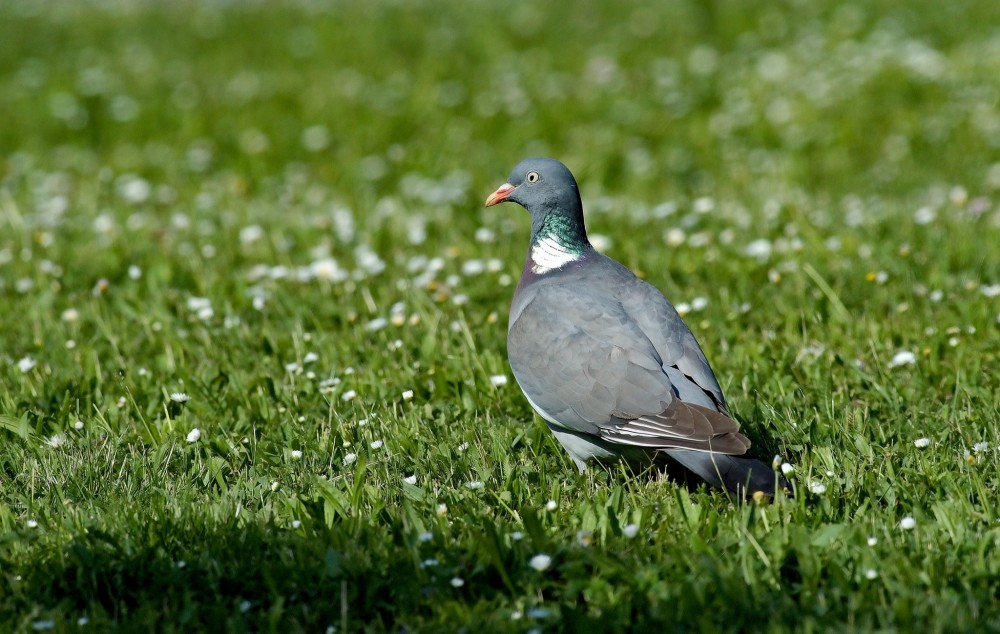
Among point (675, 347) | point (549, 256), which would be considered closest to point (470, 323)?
point (549, 256)

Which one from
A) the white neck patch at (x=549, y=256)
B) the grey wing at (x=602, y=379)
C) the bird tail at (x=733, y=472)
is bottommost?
the bird tail at (x=733, y=472)

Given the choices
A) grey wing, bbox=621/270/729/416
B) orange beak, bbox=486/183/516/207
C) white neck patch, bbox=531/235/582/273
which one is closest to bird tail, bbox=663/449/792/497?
grey wing, bbox=621/270/729/416

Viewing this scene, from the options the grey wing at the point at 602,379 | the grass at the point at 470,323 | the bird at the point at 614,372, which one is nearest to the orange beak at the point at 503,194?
the bird at the point at 614,372

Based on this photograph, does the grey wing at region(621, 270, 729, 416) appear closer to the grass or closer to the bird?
the bird

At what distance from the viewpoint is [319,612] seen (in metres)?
3.08

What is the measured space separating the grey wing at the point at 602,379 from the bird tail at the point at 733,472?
2.6 inches

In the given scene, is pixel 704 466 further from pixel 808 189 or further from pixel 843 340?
pixel 808 189

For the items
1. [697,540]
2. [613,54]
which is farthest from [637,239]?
[613,54]

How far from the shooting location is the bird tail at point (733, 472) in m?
3.49

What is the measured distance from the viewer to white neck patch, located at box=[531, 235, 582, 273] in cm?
441

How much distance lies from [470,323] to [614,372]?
177 centimetres

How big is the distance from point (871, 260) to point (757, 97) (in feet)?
13.6

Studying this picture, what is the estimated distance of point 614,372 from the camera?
3768 millimetres

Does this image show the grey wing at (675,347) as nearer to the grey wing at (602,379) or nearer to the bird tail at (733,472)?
the grey wing at (602,379)
